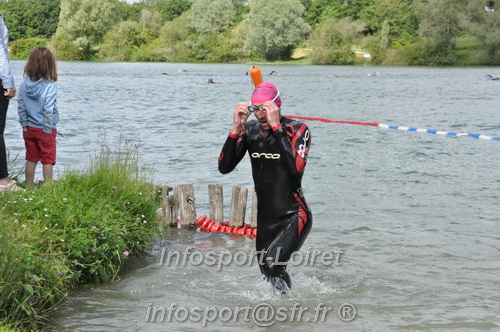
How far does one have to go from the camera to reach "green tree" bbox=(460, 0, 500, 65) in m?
90.3

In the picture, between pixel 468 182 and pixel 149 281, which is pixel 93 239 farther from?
pixel 468 182

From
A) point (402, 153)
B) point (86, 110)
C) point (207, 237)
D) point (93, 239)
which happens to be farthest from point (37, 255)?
point (86, 110)

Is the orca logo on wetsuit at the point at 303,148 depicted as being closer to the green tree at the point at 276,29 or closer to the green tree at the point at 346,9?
the green tree at the point at 276,29

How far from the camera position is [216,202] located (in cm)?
1096

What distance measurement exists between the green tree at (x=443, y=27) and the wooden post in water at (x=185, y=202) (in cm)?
8962

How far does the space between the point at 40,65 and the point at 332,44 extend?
9604 centimetres

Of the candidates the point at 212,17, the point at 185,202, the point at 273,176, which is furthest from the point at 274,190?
the point at 212,17

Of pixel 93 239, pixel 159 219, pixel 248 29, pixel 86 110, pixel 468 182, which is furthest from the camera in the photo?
pixel 248 29

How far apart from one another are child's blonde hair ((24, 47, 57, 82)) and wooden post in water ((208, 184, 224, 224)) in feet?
9.72

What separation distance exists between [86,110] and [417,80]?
122ft

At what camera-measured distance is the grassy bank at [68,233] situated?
6117 millimetres

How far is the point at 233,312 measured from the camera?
7.64m

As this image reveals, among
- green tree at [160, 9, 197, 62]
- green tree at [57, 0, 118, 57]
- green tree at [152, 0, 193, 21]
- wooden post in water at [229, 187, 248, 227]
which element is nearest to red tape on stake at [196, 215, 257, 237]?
wooden post in water at [229, 187, 248, 227]

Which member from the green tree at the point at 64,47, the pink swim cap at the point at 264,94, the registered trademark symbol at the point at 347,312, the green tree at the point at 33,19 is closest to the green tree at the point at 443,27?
the green tree at the point at 64,47
